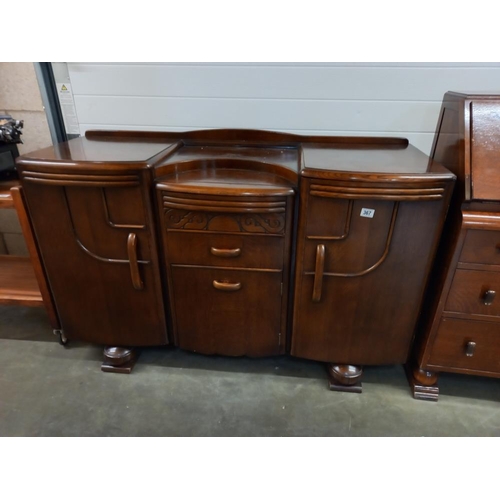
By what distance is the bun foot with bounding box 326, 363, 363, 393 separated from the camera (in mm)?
1364

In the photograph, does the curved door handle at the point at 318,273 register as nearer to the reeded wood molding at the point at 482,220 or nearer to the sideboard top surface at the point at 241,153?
the sideboard top surface at the point at 241,153

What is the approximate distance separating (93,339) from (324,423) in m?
1.01

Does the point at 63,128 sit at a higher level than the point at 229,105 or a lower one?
lower

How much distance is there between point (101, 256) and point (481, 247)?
131cm

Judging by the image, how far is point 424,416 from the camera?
4.23 ft

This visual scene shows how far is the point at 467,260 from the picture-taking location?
3.65 feet

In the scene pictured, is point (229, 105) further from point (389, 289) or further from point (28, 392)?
point (28, 392)

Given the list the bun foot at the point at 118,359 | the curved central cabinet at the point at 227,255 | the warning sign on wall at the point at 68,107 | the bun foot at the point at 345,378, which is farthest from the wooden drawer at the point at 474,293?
the warning sign on wall at the point at 68,107

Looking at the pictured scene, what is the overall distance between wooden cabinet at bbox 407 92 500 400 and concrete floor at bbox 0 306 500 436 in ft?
0.46

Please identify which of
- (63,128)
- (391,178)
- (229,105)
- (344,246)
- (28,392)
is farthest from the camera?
(63,128)

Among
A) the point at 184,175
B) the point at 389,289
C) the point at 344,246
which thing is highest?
the point at 184,175

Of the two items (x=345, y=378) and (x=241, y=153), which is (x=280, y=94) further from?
(x=345, y=378)

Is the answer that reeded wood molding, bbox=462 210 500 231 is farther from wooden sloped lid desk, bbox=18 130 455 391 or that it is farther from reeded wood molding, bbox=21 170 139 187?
reeded wood molding, bbox=21 170 139 187

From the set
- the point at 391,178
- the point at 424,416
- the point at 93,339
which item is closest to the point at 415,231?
the point at 391,178
